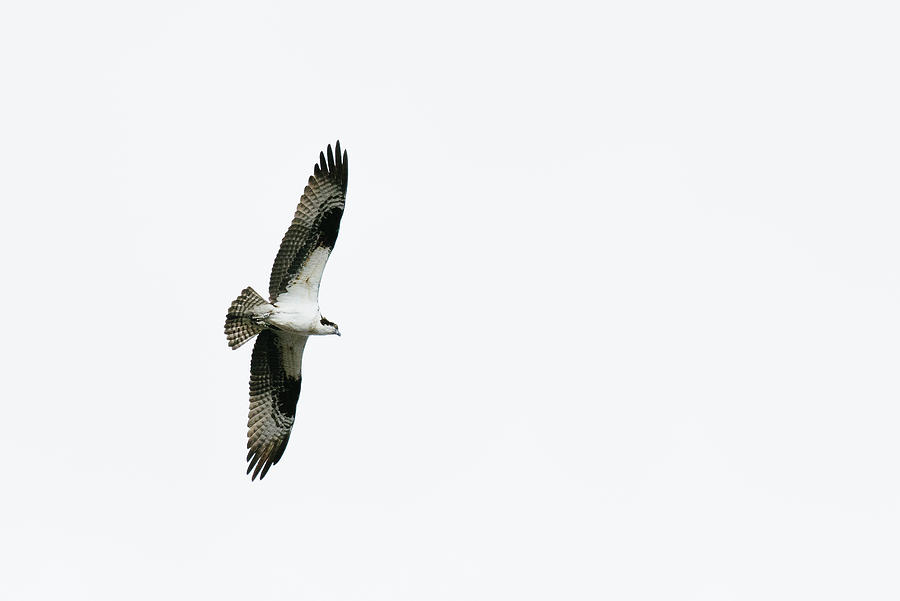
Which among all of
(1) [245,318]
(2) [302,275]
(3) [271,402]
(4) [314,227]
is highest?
(4) [314,227]

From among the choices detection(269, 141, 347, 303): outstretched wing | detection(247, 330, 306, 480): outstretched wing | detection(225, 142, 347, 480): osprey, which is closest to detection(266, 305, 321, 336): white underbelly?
detection(225, 142, 347, 480): osprey

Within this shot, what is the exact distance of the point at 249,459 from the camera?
827 inches

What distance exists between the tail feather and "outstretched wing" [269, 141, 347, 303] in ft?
1.48

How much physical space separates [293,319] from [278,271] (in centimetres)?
72

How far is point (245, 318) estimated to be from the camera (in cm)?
1977

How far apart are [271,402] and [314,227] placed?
3178 mm

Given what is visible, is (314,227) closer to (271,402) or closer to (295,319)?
(295,319)

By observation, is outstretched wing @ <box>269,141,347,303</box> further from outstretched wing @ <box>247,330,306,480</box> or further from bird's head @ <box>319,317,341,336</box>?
outstretched wing @ <box>247,330,306,480</box>

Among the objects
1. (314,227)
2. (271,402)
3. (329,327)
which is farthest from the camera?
(271,402)

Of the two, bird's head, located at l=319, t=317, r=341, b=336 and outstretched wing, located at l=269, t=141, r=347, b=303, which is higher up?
outstretched wing, located at l=269, t=141, r=347, b=303

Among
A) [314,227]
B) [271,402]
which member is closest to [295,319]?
[314,227]

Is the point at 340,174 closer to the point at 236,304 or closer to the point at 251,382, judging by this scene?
the point at 236,304

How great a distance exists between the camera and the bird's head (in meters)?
19.6

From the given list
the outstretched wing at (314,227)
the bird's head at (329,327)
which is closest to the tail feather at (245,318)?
the outstretched wing at (314,227)
